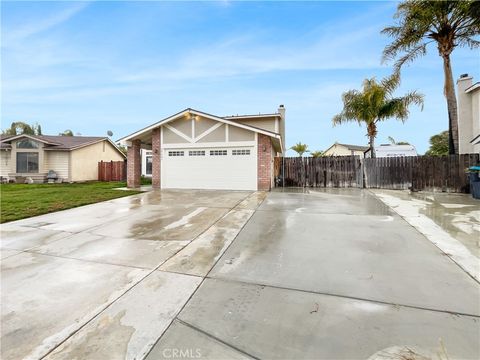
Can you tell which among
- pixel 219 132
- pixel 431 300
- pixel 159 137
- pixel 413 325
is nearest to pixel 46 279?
pixel 413 325

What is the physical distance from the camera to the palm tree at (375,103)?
44.9 feet

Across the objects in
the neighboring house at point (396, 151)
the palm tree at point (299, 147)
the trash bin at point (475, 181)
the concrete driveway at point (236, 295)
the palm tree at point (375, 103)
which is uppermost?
the palm tree at point (375, 103)

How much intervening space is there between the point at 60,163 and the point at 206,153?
42.9 ft

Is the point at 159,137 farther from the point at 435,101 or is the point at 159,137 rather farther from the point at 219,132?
the point at 435,101

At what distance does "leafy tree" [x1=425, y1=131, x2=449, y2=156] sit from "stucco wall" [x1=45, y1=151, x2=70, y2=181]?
38622mm

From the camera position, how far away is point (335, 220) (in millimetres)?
5309

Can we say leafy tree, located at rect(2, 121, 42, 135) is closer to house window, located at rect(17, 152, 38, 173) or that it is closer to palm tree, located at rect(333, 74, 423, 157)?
house window, located at rect(17, 152, 38, 173)

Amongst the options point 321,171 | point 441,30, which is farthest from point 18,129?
point 441,30

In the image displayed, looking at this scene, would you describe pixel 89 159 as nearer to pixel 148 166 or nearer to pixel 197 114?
pixel 148 166

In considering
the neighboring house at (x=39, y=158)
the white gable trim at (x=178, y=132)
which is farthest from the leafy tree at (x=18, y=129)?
the white gable trim at (x=178, y=132)

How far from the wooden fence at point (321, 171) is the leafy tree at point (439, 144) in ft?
76.2

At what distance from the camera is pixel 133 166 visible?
42.8ft

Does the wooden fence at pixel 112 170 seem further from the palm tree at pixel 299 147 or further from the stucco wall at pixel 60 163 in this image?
the palm tree at pixel 299 147

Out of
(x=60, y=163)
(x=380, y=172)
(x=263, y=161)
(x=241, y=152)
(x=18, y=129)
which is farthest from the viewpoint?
(x=18, y=129)
